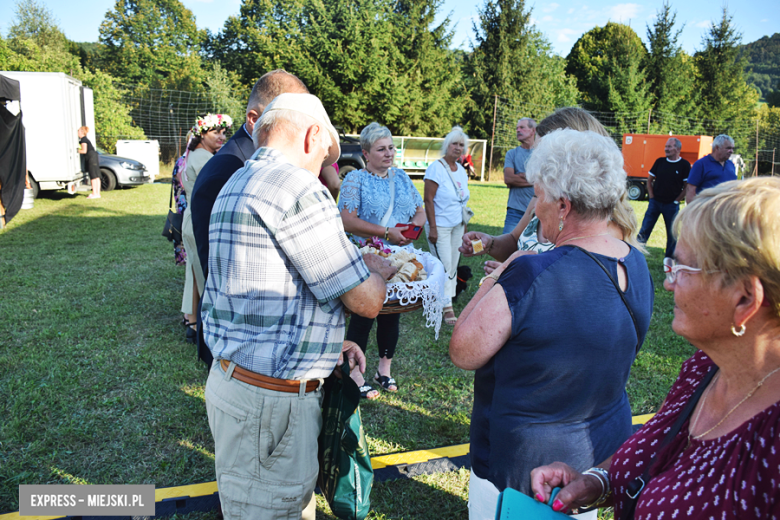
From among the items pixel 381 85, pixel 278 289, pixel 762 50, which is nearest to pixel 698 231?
pixel 278 289

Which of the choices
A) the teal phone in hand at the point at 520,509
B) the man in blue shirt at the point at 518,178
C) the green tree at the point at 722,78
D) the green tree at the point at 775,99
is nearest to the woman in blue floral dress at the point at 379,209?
the man in blue shirt at the point at 518,178

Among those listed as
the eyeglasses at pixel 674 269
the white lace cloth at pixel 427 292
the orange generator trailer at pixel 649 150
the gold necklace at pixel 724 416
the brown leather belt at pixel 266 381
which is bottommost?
the brown leather belt at pixel 266 381

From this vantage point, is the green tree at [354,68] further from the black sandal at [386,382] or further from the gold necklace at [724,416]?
the gold necklace at [724,416]

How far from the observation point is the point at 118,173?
15469 millimetres

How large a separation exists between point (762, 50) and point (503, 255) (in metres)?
163

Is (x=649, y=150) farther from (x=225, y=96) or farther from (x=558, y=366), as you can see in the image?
(x=558, y=366)

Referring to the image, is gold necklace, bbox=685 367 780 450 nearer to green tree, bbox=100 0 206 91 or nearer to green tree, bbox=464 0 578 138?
green tree, bbox=464 0 578 138

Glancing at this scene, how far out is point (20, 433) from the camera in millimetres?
3328

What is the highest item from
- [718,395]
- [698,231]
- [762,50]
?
[762,50]

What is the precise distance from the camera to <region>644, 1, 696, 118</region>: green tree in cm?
3225

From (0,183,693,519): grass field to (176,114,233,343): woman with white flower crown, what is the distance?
0.39 metres

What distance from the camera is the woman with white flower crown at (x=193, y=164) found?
4.52 metres

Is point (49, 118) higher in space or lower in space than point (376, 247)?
higher

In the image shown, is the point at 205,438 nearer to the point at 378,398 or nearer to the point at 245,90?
the point at 378,398
